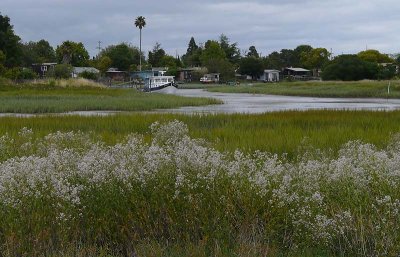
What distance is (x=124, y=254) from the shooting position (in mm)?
6719

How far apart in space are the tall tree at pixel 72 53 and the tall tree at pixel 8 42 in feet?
130

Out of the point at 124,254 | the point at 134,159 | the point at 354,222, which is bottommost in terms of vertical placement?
the point at 124,254

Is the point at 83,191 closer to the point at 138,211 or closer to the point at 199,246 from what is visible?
the point at 138,211

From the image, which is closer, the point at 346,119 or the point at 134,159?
the point at 134,159

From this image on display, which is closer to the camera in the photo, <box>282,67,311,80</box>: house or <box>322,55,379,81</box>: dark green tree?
<box>322,55,379,81</box>: dark green tree

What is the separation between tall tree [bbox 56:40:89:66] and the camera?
406 ft

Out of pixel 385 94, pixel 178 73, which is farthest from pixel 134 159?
pixel 178 73

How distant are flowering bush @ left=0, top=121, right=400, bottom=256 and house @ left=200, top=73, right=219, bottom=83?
116495 millimetres

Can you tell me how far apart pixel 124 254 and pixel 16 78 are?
68019 millimetres

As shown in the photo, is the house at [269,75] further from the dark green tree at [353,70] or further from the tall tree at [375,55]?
the dark green tree at [353,70]

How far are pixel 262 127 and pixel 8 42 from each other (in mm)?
63196

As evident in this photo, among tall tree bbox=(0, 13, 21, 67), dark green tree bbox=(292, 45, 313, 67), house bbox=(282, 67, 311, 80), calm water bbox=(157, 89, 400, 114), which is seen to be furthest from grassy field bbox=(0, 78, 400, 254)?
dark green tree bbox=(292, 45, 313, 67)

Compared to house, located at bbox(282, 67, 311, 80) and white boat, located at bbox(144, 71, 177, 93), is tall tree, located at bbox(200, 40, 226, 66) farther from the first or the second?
white boat, located at bbox(144, 71, 177, 93)

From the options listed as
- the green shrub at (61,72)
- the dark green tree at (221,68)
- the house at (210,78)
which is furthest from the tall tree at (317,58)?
the green shrub at (61,72)
